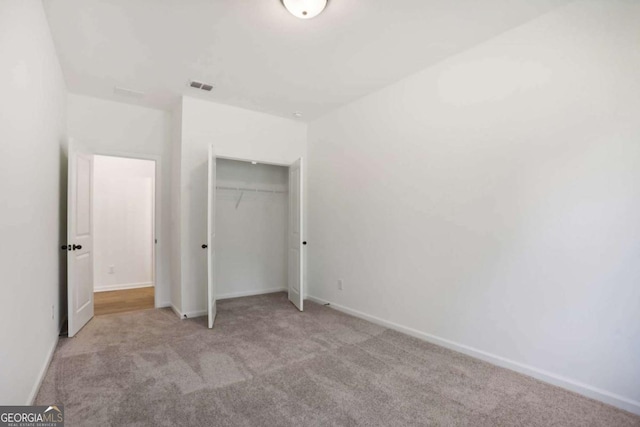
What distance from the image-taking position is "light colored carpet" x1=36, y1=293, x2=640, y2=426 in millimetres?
1919

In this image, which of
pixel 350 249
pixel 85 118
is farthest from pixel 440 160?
pixel 85 118

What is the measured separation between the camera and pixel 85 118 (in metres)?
3.92

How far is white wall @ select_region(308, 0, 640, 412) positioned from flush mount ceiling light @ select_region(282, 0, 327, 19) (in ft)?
4.84

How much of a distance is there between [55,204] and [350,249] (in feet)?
10.6

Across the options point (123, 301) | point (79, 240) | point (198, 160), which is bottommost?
point (123, 301)

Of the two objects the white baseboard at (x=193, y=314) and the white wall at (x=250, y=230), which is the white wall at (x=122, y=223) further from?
the white baseboard at (x=193, y=314)

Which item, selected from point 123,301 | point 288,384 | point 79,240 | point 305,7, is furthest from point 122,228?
point 305,7

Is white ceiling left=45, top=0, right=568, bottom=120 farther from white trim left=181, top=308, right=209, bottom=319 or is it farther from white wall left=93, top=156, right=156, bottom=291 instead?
white trim left=181, top=308, right=209, bottom=319

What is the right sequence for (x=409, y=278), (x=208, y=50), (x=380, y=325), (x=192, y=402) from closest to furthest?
(x=192, y=402)
(x=208, y=50)
(x=409, y=278)
(x=380, y=325)

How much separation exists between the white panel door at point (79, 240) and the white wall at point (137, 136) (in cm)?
40

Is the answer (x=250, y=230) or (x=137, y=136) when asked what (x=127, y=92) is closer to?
(x=137, y=136)

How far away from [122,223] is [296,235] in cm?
331

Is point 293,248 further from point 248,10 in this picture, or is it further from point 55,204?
point 248,10

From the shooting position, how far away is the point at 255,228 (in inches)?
200
